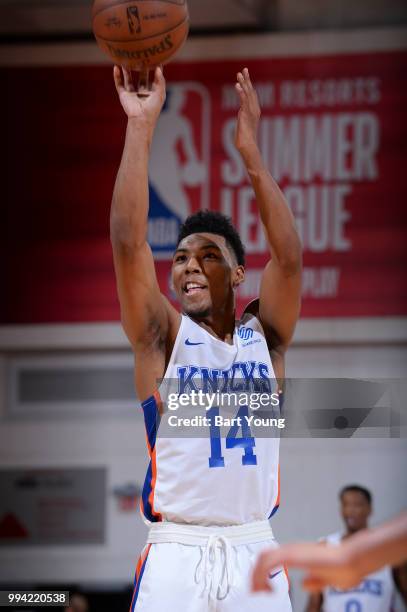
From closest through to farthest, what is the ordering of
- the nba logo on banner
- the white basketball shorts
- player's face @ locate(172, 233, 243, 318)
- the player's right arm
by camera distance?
the white basketball shorts
the player's right arm
player's face @ locate(172, 233, 243, 318)
the nba logo on banner

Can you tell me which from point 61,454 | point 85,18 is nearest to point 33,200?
point 85,18

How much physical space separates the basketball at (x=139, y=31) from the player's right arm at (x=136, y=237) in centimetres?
29

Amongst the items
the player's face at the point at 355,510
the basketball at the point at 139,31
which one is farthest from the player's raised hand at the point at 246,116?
the player's face at the point at 355,510

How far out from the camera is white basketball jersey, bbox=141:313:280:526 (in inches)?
A: 148

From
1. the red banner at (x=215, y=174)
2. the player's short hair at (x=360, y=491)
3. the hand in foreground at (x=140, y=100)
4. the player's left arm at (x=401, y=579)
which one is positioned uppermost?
the red banner at (x=215, y=174)

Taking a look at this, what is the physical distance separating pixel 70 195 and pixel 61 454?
2110mm

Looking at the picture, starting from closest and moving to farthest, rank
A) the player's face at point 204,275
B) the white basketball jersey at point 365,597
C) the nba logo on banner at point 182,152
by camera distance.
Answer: the player's face at point 204,275, the white basketball jersey at point 365,597, the nba logo on banner at point 182,152

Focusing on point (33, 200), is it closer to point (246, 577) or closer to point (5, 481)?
point (5, 481)

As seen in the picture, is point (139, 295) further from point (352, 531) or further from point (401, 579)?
point (401, 579)

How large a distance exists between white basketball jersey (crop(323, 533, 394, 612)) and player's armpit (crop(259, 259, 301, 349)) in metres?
3.23

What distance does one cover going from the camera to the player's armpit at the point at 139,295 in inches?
148

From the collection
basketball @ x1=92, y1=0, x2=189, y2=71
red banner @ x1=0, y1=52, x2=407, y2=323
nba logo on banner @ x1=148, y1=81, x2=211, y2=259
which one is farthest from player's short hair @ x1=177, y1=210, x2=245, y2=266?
nba logo on banner @ x1=148, y1=81, x2=211, y2=259

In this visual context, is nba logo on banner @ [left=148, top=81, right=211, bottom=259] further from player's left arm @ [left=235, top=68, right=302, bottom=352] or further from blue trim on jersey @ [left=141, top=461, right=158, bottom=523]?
blue trim on jersey @ [left=141, top=461, right=158, bottom=523]

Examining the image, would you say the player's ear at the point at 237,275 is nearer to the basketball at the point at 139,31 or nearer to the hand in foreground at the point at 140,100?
the hand in foreground at the point at 140,100
